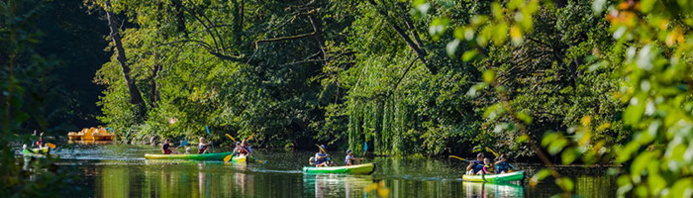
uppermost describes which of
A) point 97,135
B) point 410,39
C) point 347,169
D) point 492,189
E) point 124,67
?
point 124,67

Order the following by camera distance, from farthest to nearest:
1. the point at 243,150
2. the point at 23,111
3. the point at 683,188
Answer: the point at 243,150, the point at 23,111, the point at 683,188

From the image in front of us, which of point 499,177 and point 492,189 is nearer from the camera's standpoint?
point 492,189

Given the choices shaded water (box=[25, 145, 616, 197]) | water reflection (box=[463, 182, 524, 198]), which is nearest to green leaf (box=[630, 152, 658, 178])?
shaded water (box=[25, 145, 616, 197])

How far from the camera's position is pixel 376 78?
1094 inches

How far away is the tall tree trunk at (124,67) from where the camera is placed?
43.2 m

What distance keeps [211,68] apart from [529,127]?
18922 millimetres

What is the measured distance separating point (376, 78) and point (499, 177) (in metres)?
7.83

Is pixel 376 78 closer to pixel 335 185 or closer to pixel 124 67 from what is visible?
pixel 335 185

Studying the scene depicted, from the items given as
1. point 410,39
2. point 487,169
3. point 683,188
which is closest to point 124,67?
point 410,39

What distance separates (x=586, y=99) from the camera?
66.4 ft

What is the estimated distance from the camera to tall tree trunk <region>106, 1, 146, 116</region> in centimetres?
4316

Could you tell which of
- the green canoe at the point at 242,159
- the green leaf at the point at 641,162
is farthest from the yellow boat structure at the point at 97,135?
the green leaf at the point at 641,162

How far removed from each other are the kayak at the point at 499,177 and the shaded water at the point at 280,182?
0.57 feet

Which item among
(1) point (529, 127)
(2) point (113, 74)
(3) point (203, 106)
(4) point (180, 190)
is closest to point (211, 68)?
(3) point (203, 106)
